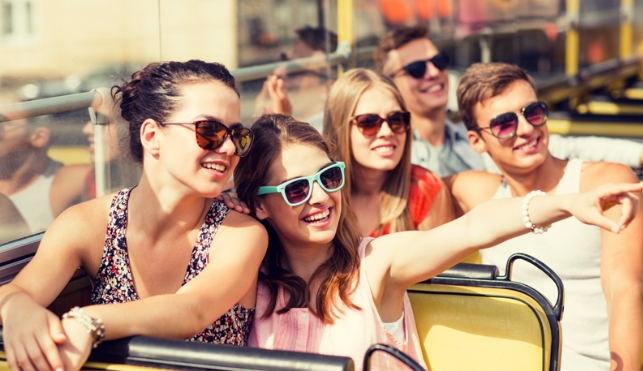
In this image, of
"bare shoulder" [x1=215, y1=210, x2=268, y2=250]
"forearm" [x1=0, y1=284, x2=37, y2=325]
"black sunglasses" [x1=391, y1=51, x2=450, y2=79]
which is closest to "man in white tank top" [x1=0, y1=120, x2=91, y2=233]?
"forearm" [x1=0, y1=284, x2=37, y2=325]

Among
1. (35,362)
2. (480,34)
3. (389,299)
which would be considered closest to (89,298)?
(35,362)

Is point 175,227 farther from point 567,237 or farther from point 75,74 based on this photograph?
point 567,237

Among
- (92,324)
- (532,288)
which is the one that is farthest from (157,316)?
(532,288)

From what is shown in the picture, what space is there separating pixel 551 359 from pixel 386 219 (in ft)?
2.65

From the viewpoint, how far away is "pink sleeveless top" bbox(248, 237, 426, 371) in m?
1.82

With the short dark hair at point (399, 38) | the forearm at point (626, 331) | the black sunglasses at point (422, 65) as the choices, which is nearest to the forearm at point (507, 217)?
the forearm at point (626, 331)

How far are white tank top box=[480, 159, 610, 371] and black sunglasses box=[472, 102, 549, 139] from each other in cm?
22

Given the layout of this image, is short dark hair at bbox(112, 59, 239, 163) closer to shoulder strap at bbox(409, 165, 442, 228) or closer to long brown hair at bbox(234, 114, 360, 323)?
long brown hair at bbox(234, 114, 360, 323)

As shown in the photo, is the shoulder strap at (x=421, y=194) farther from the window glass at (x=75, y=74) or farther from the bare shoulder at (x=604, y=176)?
the window glass at (x=75, y=74)

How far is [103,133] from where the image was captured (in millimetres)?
2363

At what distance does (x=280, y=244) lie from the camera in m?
2.00

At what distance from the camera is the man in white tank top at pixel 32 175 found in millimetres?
2082

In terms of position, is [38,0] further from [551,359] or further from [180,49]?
[551,359]

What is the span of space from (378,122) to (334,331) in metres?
0.97
